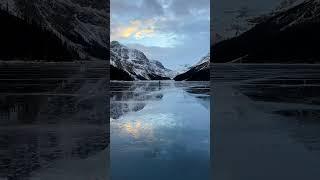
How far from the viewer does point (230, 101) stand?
54.5ft

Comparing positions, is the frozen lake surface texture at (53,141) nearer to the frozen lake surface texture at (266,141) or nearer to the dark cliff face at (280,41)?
the frozen lake surface texture at (266,141)

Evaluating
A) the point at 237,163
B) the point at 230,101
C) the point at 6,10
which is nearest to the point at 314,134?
the point at 237,163

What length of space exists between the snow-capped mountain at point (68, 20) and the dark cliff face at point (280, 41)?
25730 mm

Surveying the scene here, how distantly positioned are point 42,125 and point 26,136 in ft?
4.58

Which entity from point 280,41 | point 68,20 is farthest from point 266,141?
point 280,41

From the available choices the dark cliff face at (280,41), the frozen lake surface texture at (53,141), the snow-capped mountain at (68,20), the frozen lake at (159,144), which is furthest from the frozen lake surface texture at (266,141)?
the dark cliff face at (280,41)

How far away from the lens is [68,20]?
366 feet

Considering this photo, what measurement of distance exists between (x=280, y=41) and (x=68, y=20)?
47106 mm

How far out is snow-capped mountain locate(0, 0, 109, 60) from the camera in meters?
89.1

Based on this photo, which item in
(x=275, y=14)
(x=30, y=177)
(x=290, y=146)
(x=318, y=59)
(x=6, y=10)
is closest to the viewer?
(x=30, y=177)

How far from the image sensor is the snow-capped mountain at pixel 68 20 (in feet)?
292

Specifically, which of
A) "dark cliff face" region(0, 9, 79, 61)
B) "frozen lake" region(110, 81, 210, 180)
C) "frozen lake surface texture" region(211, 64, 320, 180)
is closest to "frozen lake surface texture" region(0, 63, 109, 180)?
"frozen lake" region(110, 81, 210, 180)

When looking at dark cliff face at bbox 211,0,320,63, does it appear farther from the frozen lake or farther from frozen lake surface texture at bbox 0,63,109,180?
frozen lake surface texture at bbox 0,63,109,180

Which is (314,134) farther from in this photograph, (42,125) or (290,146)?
(42,125)
